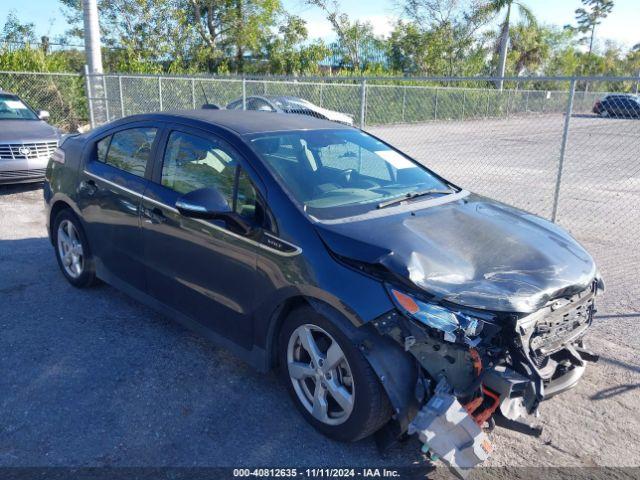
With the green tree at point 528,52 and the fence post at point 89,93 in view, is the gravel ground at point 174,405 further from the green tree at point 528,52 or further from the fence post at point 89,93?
the green tree at point 528,52

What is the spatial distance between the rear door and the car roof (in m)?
0.22

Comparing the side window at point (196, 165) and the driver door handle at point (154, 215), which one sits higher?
the side window at point (196, 165)

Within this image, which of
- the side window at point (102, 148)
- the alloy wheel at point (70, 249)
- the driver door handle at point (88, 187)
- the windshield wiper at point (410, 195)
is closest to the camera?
the windshield wiper at point (410, 195)

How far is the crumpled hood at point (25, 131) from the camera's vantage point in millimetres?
8844

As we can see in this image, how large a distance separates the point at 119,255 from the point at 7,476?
1915mm

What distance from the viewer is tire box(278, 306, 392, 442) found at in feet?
8.75

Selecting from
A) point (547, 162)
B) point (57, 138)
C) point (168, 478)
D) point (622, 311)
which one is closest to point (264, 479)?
point (168, 478)

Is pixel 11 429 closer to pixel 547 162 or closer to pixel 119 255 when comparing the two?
pixel 119 255

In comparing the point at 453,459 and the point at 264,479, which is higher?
the point at 453,459

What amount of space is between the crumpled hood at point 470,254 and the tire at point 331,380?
0.43 meters

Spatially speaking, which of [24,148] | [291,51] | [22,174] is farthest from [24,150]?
[291,51]

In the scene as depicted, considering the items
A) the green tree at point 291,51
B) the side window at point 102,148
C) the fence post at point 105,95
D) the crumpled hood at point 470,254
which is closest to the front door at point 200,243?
the crumpled hood at point 470,254

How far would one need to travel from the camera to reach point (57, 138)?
31.1 feet

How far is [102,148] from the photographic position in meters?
4.56
